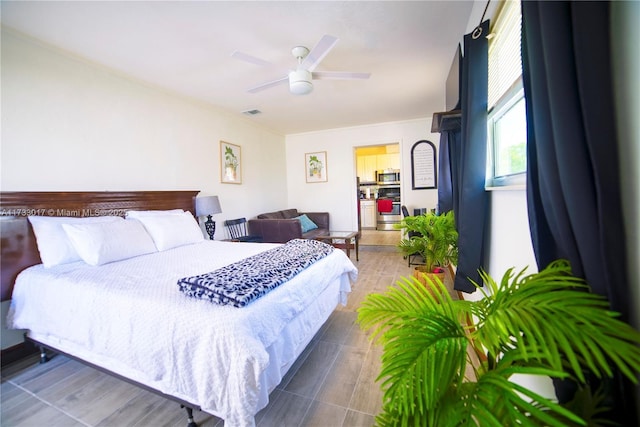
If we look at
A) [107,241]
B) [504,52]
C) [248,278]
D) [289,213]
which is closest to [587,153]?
[504,52]

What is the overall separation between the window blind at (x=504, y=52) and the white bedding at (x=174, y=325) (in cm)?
167

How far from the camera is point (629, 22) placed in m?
0.57

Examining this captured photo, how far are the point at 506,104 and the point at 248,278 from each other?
6.00 feet

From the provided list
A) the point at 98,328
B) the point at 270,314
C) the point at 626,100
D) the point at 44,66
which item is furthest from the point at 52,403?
the point at 626,100

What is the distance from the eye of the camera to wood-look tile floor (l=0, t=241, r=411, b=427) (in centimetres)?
141

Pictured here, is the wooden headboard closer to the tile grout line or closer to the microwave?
the tile grout line

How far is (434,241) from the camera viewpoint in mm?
2414

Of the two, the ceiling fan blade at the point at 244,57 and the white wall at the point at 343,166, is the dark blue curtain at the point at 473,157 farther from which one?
the white wall at the point at 343,166

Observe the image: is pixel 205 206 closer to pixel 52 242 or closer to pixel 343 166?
pixel 52 242

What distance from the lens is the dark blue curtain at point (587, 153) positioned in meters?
Answer: 0.58

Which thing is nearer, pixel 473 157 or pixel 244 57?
pixel 473 157

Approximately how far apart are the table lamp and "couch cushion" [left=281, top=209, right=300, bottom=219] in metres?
1.84

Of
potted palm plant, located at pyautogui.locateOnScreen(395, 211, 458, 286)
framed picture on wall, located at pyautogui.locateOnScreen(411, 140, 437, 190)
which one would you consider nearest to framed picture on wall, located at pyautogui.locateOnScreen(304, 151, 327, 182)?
framed picture on wall, located at pyautogui.locateOnScreen(411, 140, 437, 190)

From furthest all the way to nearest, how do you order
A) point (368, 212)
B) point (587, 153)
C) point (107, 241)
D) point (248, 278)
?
point (368, 212)
point (107, 241)
point (248, 278)
point (587, 153)
